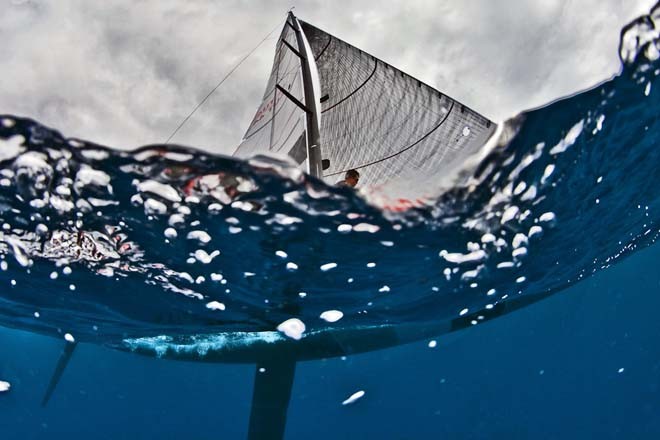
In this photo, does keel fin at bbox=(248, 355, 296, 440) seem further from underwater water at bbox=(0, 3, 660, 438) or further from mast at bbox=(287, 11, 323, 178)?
mast at bbox=(287, 11, 323, 178)

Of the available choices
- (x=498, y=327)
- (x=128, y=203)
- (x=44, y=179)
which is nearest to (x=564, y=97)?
(x=128, y=203)

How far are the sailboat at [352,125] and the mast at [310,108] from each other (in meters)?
0.02

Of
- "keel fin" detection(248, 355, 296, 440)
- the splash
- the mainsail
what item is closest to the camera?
the splash

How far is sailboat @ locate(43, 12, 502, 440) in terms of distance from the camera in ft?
23.0

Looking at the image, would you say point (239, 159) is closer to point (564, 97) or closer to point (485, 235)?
point (564, 97)

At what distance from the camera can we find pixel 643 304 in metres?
45.8

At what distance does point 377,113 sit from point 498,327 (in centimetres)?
2848

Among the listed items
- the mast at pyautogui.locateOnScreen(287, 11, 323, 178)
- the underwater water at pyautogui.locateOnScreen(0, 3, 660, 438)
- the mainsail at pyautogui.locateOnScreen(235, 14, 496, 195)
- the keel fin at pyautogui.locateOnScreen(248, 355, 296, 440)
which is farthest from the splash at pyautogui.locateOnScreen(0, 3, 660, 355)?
the keel fin at pyautogui.locateOnScreen(248, 355, 296, 440)

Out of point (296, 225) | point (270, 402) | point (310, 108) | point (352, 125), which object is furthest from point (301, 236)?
point (270, 402)

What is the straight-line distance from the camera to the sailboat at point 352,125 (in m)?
7.02

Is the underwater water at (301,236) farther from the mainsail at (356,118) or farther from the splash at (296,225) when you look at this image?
the mainsail at (356,118)

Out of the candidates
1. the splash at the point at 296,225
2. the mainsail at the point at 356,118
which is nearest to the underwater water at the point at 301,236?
the splash at the point at 296,225

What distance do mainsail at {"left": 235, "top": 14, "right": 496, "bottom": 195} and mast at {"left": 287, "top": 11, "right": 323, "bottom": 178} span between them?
20mm

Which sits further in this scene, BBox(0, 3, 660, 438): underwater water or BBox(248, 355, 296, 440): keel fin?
BBox(248, 355, 296, 440): keel fin
